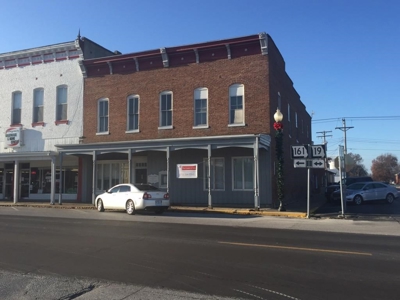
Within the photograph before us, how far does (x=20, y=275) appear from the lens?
23.1 feet

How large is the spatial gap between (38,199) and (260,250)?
22.5 metres

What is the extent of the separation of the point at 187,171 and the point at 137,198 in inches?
148

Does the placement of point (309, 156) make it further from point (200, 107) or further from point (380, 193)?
point (380, 193)

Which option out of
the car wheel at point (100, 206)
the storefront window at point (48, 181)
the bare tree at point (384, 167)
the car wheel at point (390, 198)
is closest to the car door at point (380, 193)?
the car wheel at point (390, 198)

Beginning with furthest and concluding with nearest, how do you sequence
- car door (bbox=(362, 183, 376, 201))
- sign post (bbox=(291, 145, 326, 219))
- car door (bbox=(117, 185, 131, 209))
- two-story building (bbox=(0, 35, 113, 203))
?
two-story building (bbox=(0, 35, 113, 203)) < car door (bbox=(362, 183, 376, 201)) < car door (bbox=(117, 185, 131, 209)) < sign post (bbox=(291, 145, 326, 219))

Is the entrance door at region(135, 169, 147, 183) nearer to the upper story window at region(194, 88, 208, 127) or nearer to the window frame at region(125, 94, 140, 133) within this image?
the window frame at region(125, 94, 140, 133)

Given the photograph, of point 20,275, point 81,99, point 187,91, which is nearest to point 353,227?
point 20,275

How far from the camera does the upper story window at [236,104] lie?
2191 centimetres

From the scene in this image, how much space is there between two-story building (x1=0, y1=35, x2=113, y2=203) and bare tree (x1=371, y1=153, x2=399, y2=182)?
101056mm

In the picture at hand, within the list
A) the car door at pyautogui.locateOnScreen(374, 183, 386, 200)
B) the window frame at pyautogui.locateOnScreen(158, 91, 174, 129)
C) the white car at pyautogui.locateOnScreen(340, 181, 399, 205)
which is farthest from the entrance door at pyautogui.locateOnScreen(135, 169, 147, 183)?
the car door at pyautogui.locateOnScreen(374, 183, 386, 200)

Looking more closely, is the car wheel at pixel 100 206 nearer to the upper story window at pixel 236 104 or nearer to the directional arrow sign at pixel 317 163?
the upper story window at pixel 236 104

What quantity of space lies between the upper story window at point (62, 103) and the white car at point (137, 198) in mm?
9548

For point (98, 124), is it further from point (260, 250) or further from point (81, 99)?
point (260, 250)

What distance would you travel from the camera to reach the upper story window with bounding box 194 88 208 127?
2272 centimetres
